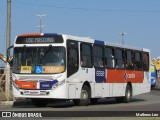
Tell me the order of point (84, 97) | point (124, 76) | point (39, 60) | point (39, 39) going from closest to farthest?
point (39, 60) → point (39, 39) → point (84, 97) → point (124, 76)

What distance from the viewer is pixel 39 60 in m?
20.8

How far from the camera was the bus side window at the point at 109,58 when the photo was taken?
81.1 ft

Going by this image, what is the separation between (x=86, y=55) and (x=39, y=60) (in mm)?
2531

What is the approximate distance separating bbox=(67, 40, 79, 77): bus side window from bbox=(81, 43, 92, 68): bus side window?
579mm

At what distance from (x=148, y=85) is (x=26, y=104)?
8852 mm

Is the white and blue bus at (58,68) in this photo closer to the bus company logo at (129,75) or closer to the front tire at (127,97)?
the bus company logo at (129,75)

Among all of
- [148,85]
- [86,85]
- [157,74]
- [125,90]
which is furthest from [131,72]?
[157,74]

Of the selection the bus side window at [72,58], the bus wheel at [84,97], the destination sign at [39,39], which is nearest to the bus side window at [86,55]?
the bus side window at [72,58]

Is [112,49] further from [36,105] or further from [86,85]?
[36,105]

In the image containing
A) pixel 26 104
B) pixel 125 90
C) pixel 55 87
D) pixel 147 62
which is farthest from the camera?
pixel 147 62

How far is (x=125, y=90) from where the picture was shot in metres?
27.1

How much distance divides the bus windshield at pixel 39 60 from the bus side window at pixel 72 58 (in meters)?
0.35

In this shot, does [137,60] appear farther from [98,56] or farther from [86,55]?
[86,55]

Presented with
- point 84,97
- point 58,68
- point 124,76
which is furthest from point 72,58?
point 124,76
